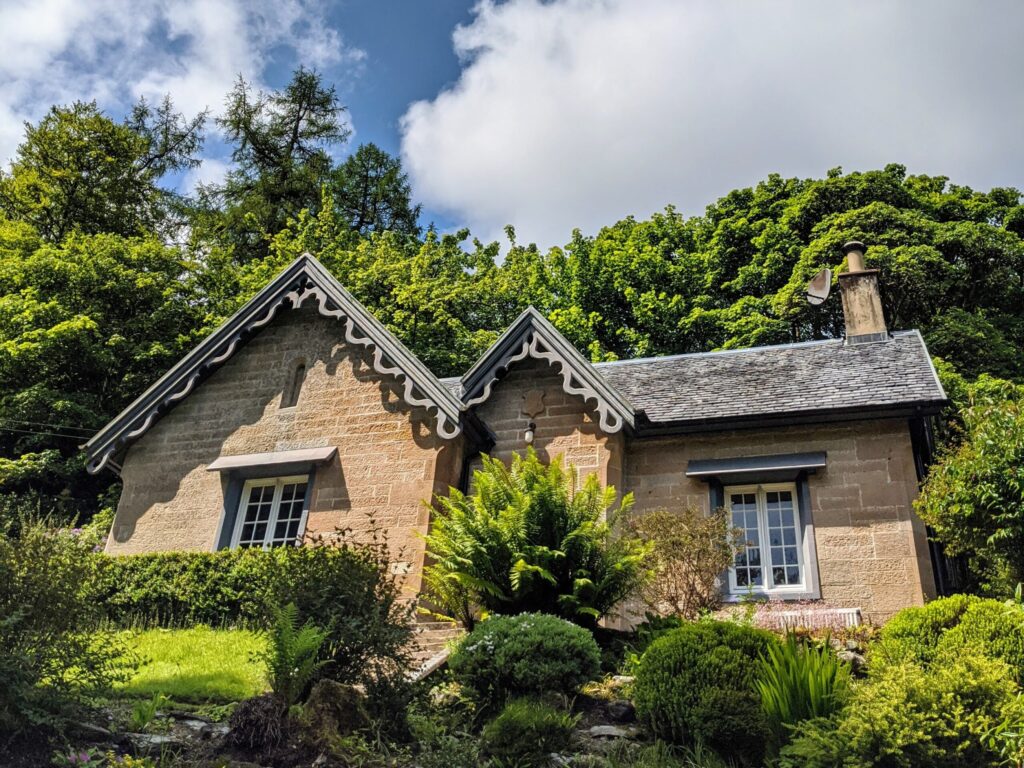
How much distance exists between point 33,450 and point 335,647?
21.9m

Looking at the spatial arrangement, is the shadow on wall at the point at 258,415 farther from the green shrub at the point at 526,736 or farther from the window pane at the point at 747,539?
the green shrub at the point at 526,736

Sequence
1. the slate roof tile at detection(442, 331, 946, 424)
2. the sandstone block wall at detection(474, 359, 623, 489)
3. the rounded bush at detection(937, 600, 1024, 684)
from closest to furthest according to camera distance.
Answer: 1. the rounded bush at detection(937, 600, 1024, 684)
2. the slate roof tile at detection(442, 331, 946, 424)
3. the sandstone block wall at detection(474, 359, 623, 489)

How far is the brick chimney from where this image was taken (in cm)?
1730

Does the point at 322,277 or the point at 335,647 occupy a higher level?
the point at 322,277

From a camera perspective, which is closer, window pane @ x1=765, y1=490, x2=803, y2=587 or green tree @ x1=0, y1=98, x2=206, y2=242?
window pane @ x1=765, y1=490, x2=803, y2=587

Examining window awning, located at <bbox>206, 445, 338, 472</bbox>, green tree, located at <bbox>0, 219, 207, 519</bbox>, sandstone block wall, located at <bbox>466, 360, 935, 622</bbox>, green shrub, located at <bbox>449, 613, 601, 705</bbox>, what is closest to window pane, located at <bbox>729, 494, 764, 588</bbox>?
sandstone block wall, located at <bbox>466, 360, 935, 622</bbox>

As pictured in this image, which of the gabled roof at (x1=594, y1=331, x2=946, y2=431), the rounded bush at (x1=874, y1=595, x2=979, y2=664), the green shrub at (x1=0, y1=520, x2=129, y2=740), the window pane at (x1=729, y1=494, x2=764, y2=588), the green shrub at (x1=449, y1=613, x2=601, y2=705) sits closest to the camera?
the green shrub at (x1=0, y1=520, x2=129, y2=740)

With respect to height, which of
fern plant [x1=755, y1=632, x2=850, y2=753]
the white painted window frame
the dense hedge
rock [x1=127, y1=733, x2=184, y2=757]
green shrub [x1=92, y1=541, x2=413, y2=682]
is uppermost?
the white painted window frame

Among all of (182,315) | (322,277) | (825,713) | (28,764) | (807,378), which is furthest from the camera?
(182,315)

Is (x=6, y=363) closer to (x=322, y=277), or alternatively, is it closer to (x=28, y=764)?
(x=322, y=277)

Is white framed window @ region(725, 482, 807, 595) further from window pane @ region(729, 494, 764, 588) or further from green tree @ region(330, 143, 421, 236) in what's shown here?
green tree @ region(330, 143, 421, 236)

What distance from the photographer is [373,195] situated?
123 feet

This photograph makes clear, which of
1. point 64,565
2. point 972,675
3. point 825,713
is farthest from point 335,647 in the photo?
point 972,675

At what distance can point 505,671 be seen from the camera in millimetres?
8805
